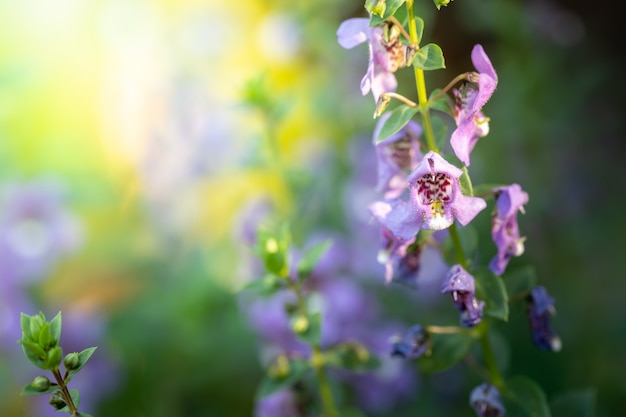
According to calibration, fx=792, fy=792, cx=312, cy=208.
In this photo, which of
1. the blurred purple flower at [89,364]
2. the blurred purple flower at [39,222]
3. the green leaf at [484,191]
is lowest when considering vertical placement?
the green leaf at [484,191]

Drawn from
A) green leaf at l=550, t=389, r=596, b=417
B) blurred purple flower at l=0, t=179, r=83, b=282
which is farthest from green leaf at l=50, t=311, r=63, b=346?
blurred purple flower at l=0, t=179, r=83, b=282

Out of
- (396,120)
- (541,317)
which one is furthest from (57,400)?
(541,317)

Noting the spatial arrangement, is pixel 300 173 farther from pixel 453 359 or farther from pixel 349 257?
pixel 453 359

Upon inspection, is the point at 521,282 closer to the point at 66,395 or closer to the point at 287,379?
the point at 287,379

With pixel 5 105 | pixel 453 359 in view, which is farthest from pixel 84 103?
pixel 453 359

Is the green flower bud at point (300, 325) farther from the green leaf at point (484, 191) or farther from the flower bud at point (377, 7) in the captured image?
the flower bud at point (377, 7)

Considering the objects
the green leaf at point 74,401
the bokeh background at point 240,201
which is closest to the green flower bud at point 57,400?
the green leaf at point 74,401
